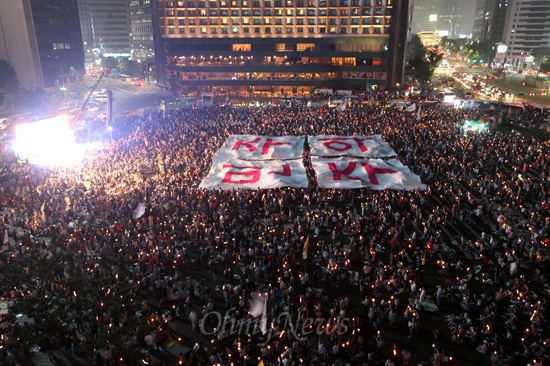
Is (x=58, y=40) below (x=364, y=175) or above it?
above

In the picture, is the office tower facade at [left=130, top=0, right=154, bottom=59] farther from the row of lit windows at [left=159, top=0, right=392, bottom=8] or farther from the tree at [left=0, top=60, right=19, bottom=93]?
the tree at [left=0, top=60, right=19, bottom=93]

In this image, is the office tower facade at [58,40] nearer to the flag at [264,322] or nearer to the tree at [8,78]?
the tree at [8,78]

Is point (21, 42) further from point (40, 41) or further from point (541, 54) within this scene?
point (541, 54)

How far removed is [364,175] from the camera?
27.2 meters

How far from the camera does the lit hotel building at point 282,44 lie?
8038cm

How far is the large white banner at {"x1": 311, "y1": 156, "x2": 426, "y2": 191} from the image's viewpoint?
85.6 ft

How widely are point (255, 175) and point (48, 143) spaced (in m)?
20.1

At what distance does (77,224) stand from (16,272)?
10.0 metres

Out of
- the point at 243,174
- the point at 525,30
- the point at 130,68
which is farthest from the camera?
the point at 525,30

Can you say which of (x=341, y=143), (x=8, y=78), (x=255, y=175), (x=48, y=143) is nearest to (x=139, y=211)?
(x=255, y=175)

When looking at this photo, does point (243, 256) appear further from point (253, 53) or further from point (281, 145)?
point (253, 53)

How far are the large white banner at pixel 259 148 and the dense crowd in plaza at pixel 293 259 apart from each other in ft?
5.19

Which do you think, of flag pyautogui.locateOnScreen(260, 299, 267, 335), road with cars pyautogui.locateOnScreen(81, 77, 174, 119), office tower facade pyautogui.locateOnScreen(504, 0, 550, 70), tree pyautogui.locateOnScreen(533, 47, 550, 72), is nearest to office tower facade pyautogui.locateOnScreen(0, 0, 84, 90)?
road with cars pyautogui.locateOnScreen(81, 77, 174, 119)

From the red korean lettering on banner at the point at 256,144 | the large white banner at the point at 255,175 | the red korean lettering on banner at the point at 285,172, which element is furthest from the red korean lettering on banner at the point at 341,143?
the red korean lettering on banner at the point at 285,172
